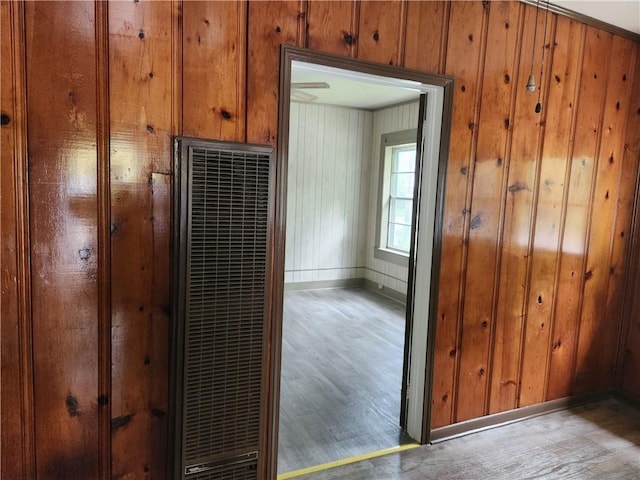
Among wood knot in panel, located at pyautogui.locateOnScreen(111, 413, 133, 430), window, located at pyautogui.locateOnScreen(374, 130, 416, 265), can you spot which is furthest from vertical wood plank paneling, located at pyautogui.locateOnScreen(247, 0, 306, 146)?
window, located at pyautogui.locateOnScreen(374, 130, 416, 265)

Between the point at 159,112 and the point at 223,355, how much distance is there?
3.41 ft

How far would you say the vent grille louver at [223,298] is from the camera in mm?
1759

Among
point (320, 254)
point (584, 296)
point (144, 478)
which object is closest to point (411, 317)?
point (584, 296)

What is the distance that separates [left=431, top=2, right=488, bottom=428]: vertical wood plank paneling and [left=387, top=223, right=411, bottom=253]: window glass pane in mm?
3273

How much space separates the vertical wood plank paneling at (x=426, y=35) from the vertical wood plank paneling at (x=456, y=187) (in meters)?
0.05

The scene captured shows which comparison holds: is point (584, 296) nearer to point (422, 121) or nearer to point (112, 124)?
point (422, 121)

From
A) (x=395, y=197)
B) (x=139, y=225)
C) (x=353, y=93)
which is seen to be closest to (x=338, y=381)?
(x=139, y=225)

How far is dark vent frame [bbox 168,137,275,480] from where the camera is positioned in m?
1.75

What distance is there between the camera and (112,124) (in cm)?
169

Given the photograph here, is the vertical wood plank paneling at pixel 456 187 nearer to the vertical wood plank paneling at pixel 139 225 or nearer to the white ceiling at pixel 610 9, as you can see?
the white ceiling at pixel 610 9

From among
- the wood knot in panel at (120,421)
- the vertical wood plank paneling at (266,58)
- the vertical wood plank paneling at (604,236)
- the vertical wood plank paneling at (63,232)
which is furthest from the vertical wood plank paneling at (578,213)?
the vertical wood plank paneling at (63,232)

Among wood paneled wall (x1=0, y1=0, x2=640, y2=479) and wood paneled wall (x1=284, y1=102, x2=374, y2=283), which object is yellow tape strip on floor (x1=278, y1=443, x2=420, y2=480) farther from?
wood paneled wall (x1=284, y1=102, x2=374, y2=283)

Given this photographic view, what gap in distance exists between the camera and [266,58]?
1.91 metres

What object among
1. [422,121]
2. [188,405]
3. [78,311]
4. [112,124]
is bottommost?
[188,405]
